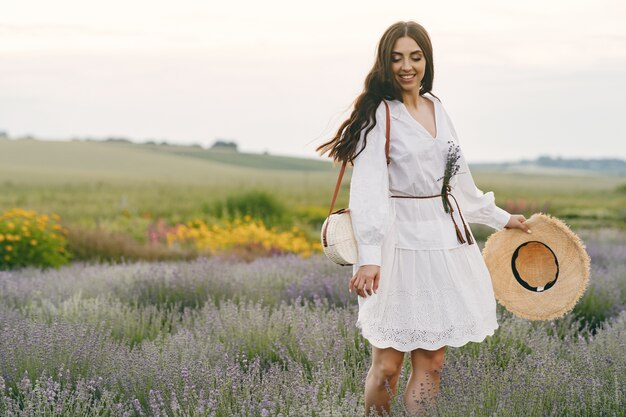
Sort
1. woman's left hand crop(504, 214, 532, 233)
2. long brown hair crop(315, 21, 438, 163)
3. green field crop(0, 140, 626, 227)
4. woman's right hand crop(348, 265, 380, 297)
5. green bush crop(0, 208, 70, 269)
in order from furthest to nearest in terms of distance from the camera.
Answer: green field crop(0, 140, 626, 227), green bush crop(0, 208, 70, 269), woman's left hand crop(504, 214, 532, 233), long brown hair crop(315, 21, 438, 163), woman's right hand crop(348, 265, 380, 297)

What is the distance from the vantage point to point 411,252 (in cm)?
301

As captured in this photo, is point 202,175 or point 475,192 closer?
point 475,192

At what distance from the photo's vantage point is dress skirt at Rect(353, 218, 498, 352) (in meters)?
2.97

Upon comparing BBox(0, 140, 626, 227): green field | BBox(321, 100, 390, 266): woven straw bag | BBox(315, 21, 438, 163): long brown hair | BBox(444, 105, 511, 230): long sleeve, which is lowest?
BBox(0, 140, 626, 227): green field

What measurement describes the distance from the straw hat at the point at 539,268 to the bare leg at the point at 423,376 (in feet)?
2.10

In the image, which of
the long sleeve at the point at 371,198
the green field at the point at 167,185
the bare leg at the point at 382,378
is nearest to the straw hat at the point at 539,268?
the bare leg at the point at 382,378

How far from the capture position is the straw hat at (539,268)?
3.55 meters

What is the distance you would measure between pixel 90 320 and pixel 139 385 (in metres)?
1.52

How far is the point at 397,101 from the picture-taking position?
3125mm

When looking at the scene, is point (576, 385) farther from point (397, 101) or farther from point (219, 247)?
point (219, 247)

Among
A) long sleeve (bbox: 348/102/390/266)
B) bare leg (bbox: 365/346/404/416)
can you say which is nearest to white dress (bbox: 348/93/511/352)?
long sleeve (bbox: 348/102/390/266)

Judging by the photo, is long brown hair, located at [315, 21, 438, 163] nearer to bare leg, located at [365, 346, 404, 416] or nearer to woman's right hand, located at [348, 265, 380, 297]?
woman's right hand, located at [348, 265, 380, 297]

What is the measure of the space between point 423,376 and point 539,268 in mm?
918

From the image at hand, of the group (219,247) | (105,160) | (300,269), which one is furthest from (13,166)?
(300,269)
